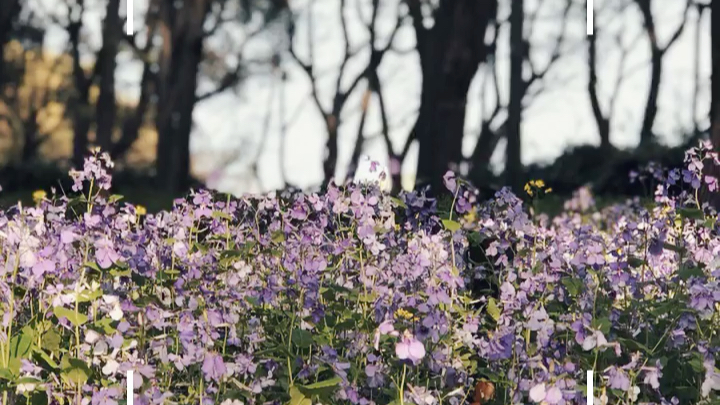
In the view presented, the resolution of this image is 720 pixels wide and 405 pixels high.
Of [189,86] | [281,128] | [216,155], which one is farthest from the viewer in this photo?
[216,155]

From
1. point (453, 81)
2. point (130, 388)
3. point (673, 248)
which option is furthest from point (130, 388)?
point (453, 81)

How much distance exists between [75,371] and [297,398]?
938 mm

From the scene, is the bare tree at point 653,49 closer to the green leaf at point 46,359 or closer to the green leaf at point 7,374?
the green leaf at point 46,359

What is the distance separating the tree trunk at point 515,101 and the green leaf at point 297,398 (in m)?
7.80

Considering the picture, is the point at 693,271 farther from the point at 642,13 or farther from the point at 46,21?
the point at 46,21

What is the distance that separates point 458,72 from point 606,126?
14.9 meters

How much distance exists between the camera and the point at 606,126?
26.0 metres

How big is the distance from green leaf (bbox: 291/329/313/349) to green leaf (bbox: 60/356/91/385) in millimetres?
870

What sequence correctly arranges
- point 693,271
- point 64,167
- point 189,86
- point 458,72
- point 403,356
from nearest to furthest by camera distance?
point 403,356
point 693,271
point 458,72
point 189,86
point 64,167

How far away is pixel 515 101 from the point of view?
11.7 meters

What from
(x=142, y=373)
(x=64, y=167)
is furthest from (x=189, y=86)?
(x=142, y=373)

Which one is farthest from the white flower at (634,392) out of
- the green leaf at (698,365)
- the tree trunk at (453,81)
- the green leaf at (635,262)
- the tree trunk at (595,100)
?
the tree trunk at (595,100)

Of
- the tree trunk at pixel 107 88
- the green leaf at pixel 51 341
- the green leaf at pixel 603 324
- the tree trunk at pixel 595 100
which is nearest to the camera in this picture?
the green leaf at pixel 603 324

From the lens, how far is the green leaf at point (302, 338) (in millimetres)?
4059
